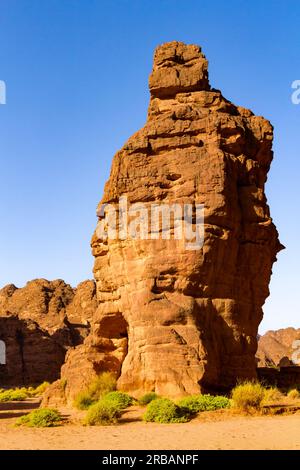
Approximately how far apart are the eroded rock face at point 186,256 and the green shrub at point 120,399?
649mm

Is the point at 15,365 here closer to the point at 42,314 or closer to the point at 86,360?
the point at 42,314

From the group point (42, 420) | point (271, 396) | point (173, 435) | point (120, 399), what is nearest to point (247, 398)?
point (271, 396)

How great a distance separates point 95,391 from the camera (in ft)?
78.5

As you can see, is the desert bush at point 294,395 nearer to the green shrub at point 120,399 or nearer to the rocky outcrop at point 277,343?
the green shrub at point 120,399

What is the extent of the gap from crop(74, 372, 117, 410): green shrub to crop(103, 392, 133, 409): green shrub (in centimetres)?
111

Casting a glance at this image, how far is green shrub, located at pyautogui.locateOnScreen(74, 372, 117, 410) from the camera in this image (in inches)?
904

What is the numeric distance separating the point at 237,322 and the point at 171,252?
15.8 feet

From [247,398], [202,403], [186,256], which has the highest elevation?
[186,256]

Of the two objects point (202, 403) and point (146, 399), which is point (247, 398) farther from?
point (146, 399)

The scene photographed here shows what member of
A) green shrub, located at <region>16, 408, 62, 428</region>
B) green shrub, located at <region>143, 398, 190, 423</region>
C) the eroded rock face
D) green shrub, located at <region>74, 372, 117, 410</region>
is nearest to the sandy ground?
green shrub, located at <region>143, 398, 190, 423</region>

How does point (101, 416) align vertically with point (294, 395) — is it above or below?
above

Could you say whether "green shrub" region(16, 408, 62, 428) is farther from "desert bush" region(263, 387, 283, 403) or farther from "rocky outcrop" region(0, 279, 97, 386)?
"rocky outcrop" region(0, 279, 97, 386)

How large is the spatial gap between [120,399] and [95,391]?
321 centimetres

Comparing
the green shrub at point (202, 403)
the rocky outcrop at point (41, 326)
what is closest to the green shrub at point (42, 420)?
the green shrub at point (202, 403)
